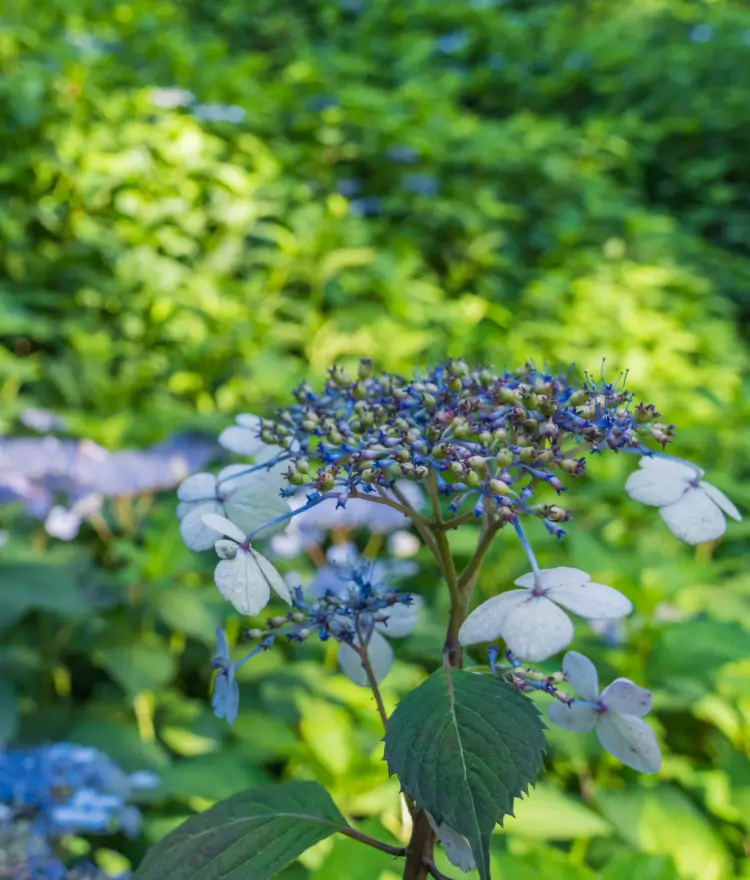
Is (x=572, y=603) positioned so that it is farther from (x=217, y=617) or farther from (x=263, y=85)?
(x=263, y=85)

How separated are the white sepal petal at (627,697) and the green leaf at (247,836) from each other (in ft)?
0.69

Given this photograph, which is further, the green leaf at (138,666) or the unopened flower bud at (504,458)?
the green leaf at (138,666)

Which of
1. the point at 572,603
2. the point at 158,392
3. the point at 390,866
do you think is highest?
the point at 572,603

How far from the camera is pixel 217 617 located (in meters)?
1.86

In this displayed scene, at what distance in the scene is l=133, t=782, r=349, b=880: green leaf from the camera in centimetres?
54

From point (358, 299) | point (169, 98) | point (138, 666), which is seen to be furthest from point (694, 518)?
point (169, 98)

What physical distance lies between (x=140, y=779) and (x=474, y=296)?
290 centimetres

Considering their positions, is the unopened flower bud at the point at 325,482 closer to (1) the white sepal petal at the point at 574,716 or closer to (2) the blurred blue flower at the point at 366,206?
(1) the white sepal petal at the point at 574,716

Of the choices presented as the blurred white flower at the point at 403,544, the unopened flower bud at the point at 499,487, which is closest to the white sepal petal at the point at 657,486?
the unopened flower bud at the point at 499,487

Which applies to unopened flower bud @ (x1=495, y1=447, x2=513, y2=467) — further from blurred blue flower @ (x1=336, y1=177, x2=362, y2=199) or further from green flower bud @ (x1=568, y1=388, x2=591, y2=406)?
blurred blue flower @ (x1=336, y1=177, x2=362, y2=199)

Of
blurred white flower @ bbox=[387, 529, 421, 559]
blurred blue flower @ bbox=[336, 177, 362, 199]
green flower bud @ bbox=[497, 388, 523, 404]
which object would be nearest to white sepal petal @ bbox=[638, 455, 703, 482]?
green flower bud @ bbox=[497, 388, 523, 404]

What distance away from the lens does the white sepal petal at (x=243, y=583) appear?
18.9 inches

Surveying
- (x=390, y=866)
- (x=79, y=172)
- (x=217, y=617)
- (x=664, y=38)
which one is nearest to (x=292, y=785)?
(x=390, y=866)

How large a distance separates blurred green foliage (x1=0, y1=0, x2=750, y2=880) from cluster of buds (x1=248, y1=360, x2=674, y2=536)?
0.11m
